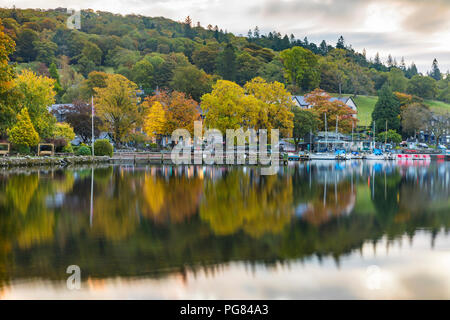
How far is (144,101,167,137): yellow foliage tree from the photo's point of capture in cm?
7138

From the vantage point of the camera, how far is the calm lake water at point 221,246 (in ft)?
34.8

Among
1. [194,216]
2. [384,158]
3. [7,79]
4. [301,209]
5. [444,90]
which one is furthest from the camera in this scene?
[444,90]

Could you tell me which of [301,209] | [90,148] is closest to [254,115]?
[90,148]

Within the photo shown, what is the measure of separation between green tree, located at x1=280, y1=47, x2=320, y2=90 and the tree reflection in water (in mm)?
110461

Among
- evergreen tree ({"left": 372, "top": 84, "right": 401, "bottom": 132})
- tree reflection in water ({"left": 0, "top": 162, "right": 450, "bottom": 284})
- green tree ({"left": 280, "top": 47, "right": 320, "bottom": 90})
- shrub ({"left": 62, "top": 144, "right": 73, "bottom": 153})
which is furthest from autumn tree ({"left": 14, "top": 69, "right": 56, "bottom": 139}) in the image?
green tree ({"left": 280, "top": 47, "right": 320, "bottom": 90})

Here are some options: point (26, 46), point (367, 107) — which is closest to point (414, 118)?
point (367, 107)

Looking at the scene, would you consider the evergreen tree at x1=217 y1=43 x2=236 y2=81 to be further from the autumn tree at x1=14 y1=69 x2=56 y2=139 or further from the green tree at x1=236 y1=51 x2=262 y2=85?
the autumn tree at x1=14 y1=69 x2=56 y2=139

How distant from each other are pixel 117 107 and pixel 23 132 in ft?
70.5

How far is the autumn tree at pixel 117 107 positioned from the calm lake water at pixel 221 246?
4634 cm

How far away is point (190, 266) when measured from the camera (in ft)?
39.5

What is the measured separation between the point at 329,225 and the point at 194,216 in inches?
204

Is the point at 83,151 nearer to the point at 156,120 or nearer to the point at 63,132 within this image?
the point at 63,132

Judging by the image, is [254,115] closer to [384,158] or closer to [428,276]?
[384,158]

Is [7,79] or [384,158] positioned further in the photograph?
[384,158]
